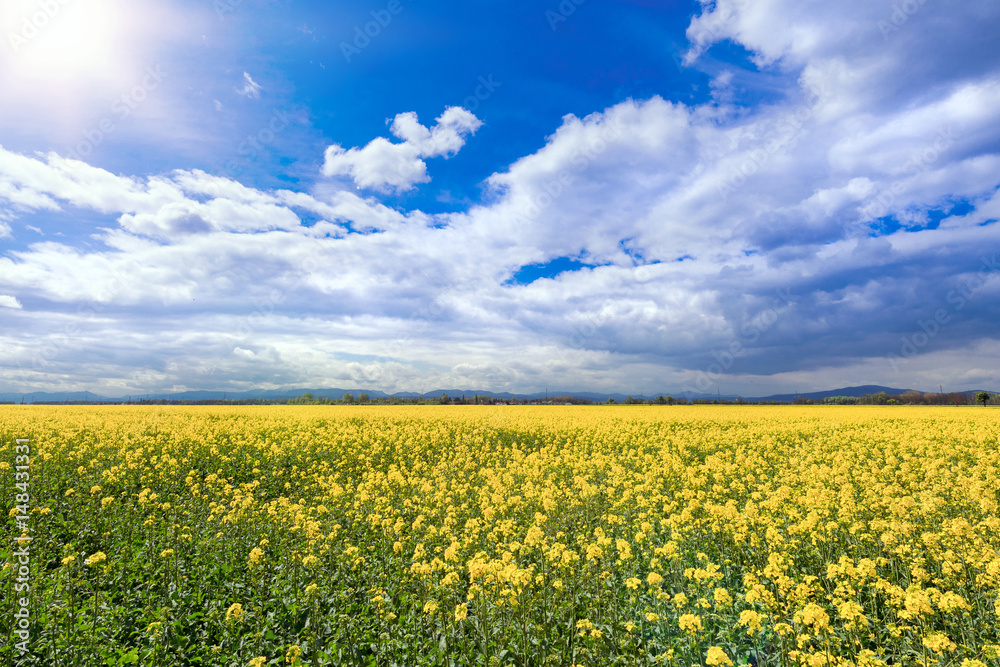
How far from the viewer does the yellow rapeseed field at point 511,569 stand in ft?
18.2

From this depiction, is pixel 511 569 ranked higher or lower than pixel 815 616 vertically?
lower

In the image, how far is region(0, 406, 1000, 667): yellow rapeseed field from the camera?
18.2ft

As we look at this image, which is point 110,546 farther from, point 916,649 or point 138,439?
point 916,649

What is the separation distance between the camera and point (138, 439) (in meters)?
19.1

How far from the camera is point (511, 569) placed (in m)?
5.71

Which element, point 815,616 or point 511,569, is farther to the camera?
point 511,569

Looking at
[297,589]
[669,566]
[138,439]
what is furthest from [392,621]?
[138,439]

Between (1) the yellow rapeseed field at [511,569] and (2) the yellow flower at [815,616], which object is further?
(1) the yellow rapeseed field at [511,569]

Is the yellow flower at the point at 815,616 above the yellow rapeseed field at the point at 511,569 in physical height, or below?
above

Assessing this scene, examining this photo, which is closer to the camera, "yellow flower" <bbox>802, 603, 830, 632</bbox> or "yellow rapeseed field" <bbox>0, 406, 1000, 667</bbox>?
"yellow flower" <bbox>802, 603, 830, 632</bbox>

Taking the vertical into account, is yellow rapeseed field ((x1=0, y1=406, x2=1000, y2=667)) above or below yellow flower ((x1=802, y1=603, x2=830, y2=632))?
below

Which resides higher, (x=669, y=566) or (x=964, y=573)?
(x=964, y=573)

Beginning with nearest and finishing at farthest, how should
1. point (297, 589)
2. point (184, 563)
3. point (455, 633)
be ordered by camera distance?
point (455, 633) → point (297, 589) → point (184, 563)

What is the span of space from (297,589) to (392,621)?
84.9 inches
